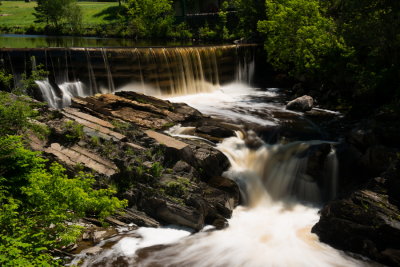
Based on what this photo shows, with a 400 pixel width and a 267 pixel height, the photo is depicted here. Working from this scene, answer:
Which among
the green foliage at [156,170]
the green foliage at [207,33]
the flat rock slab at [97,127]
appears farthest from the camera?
the green foliage at [207,33]

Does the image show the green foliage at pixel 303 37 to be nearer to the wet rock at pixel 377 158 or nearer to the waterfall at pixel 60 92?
the wet rock at pixel 377 158

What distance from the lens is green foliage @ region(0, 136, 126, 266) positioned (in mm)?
9560

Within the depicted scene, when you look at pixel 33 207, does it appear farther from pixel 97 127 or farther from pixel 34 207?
pixel 97 127

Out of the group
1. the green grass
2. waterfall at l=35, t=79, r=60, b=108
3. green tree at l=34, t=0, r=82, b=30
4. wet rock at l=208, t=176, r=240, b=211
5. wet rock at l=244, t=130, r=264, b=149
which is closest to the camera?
wet rock at l=208, t=176, r=240, b=211

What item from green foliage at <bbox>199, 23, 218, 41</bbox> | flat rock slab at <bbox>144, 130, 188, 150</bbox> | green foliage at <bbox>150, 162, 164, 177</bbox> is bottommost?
green foliage at <bbox>150, 162, 164, 177</bbox>

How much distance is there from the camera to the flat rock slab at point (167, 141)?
58.9 ft

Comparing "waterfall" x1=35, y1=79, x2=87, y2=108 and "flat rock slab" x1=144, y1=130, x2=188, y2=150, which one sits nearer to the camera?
"flat rock slab" x1=144, y1=130, x2=188, y2=150

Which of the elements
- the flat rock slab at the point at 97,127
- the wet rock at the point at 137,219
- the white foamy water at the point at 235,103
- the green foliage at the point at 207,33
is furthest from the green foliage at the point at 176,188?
the green foliage at the point at 207,33

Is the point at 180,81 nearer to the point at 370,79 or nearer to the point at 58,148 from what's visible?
the point at 370,79

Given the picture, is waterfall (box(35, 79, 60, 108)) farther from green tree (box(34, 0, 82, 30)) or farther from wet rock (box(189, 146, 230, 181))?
green tree (box(34, 0, 82, 30))

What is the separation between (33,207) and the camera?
36.9 feet

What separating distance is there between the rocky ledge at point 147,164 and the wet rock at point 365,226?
415 cm

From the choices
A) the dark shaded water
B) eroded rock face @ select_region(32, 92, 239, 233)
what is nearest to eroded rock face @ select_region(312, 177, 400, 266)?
eroded rock face @ select_region(32, 92, 239, 233)

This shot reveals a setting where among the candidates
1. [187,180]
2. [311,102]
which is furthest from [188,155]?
[311,102]
